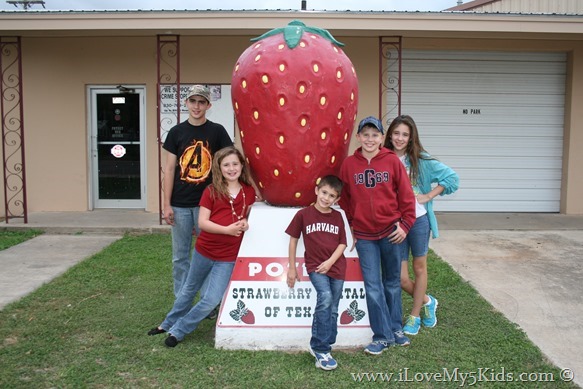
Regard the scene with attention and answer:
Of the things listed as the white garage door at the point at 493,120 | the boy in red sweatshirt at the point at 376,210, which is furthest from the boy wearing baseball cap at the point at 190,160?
the white garage door at the point at 493,120

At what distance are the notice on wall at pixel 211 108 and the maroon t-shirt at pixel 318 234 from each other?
5264 mm

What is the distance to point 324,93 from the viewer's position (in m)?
2.95

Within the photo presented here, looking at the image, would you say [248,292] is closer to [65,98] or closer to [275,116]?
[275,116]

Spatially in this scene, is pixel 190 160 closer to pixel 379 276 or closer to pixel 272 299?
pixel 272 299

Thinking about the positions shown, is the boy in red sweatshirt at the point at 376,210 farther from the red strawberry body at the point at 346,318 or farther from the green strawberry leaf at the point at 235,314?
the green strawberry leaf at the point at 235,314

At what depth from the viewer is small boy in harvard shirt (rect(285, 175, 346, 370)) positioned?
2920 millimetres

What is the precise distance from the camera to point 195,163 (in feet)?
11.2

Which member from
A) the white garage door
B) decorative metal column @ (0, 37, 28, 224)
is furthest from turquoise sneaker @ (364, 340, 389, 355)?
decorative metal column @ (0, 37, 28, 224)

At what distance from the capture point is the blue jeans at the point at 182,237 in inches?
137

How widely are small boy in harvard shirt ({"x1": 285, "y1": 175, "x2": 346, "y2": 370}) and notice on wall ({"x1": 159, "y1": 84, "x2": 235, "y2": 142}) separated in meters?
5.27

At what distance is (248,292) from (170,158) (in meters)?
0.99

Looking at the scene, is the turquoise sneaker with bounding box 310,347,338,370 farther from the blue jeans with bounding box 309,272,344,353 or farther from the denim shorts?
the denim shorts

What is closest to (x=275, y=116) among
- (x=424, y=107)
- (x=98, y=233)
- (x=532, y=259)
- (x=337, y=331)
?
(x=337, y=331)

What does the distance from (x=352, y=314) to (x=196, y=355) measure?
949 millimetres
